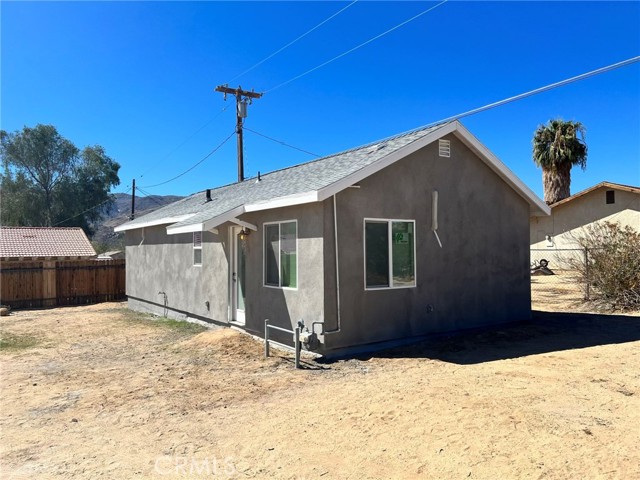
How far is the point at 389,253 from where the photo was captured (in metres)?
8.85

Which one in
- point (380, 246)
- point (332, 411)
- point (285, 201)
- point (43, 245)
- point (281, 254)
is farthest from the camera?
point (43, 245)

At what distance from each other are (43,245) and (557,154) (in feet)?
95.4

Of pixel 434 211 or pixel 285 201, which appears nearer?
pixel 285 201

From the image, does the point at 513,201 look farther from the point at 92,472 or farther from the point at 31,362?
the point at 31,362

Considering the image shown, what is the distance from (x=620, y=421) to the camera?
4828mm

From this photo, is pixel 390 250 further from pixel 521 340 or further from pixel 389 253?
pixel 521 340

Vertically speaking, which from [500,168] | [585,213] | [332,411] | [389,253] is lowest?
[332,411]

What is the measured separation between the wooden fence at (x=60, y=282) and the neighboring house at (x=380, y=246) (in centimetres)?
1033

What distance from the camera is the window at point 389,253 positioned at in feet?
28.3

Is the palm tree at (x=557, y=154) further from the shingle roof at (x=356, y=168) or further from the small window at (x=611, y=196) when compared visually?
the shingle roof at (x=356, y=168)

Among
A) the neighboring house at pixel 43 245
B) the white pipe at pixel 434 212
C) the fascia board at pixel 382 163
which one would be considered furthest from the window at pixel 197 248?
the neighboring house at pixel 43 245

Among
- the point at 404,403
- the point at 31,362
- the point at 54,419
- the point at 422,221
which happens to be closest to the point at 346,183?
the point at 422,221

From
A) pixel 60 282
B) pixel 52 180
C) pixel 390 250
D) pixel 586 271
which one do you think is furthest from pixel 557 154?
pixel 52 180

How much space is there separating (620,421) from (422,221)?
5162 millimetres
